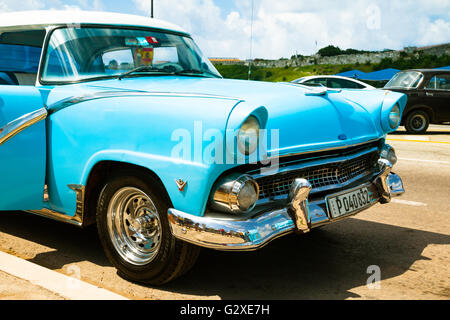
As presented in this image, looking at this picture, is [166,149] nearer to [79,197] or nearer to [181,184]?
[181,184]

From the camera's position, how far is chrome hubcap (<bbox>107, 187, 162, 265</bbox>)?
3.34 m

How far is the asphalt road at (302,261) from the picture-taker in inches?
131

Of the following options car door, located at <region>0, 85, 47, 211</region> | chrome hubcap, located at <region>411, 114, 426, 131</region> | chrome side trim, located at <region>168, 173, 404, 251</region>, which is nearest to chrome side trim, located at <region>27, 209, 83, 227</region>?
car door, located at <region>0, 85, 47, 211</region>

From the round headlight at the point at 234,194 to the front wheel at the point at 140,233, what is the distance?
355 mm

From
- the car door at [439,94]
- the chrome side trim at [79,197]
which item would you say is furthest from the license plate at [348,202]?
the car door at [439,94]

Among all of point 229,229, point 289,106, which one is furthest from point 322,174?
point 229,229

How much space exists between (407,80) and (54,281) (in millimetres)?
12856

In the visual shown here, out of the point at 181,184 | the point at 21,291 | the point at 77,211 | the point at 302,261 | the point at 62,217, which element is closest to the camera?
the point at 181,184

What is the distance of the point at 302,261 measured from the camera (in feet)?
12.8

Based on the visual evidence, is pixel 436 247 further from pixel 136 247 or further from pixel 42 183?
pixel 42 183

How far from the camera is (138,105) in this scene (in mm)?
3291

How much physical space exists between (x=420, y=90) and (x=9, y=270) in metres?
12.8

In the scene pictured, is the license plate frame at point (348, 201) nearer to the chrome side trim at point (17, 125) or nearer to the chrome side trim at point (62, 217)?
the chrome side trim at point (62, 217)

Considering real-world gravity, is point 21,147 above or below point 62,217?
above
